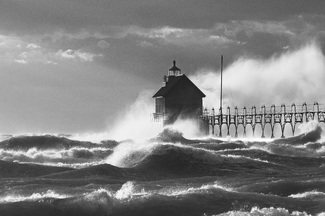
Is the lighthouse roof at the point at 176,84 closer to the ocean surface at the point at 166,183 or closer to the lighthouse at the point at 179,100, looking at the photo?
the lighthouse at the point at 179,100

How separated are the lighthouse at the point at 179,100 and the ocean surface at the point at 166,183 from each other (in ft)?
99.6

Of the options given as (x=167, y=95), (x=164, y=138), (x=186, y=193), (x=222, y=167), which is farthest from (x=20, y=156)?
(x=167, y=95)

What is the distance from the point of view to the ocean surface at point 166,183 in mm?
16578

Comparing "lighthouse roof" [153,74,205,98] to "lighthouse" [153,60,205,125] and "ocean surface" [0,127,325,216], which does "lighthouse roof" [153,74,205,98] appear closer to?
"lighthouse" [153,60,205,125]

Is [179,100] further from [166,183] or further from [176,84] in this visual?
[166,183]

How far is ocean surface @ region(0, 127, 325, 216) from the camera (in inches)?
653

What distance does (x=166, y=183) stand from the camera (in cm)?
2538

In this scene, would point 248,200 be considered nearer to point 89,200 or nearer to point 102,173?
point 89,200

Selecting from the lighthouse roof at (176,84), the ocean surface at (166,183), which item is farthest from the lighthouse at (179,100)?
the ocean surface at (166,183)

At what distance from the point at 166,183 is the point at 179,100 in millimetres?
54177

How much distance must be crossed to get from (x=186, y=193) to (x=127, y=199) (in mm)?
1824

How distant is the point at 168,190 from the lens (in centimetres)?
2083

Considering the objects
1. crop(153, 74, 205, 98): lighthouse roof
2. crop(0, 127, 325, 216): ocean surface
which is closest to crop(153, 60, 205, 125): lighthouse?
crop(153, 74, 205, 98): lighthouse roof

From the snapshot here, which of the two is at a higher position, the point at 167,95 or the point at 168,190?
the point at 167,95
